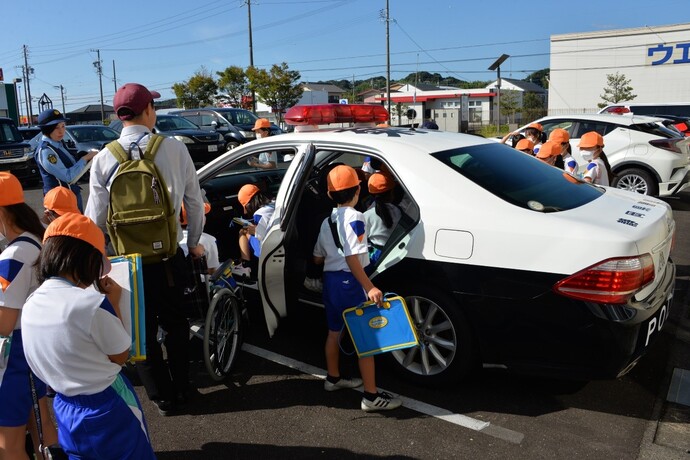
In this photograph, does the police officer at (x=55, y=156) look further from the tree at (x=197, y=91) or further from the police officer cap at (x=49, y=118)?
the tree at (x=197, y=91)

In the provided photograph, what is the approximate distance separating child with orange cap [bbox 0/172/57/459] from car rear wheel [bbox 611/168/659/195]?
9385 millimetres

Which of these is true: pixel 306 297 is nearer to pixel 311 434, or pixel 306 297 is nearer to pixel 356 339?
pixel 356 339

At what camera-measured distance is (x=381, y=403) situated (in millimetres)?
3396

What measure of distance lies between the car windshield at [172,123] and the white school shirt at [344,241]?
45.6 ft

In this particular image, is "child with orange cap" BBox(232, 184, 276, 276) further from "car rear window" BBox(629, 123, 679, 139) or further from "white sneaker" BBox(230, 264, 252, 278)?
"car rear window" BBox(629, 123, 679, 139)

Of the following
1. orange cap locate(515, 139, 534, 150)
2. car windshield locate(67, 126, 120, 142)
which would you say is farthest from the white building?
orange cap locate(515, 139, 534, 150)

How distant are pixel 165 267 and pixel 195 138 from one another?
42.2 ft

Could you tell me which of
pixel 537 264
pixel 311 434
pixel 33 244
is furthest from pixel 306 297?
pixel 33 244

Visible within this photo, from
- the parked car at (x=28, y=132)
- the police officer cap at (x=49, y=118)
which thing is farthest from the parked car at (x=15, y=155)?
the police officer cap at (x=49, y=118)

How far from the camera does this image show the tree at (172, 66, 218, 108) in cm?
4744

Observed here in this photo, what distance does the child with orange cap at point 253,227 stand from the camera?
435cm

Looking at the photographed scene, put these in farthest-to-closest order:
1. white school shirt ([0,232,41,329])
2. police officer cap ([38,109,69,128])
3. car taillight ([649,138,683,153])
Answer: car taillight ([649,138,683,153])
police officer cap ([38,109,69,128])
white school shirt ([0,232,41,329])

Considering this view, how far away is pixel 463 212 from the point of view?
328 cm

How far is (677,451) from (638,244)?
43.1 inches
